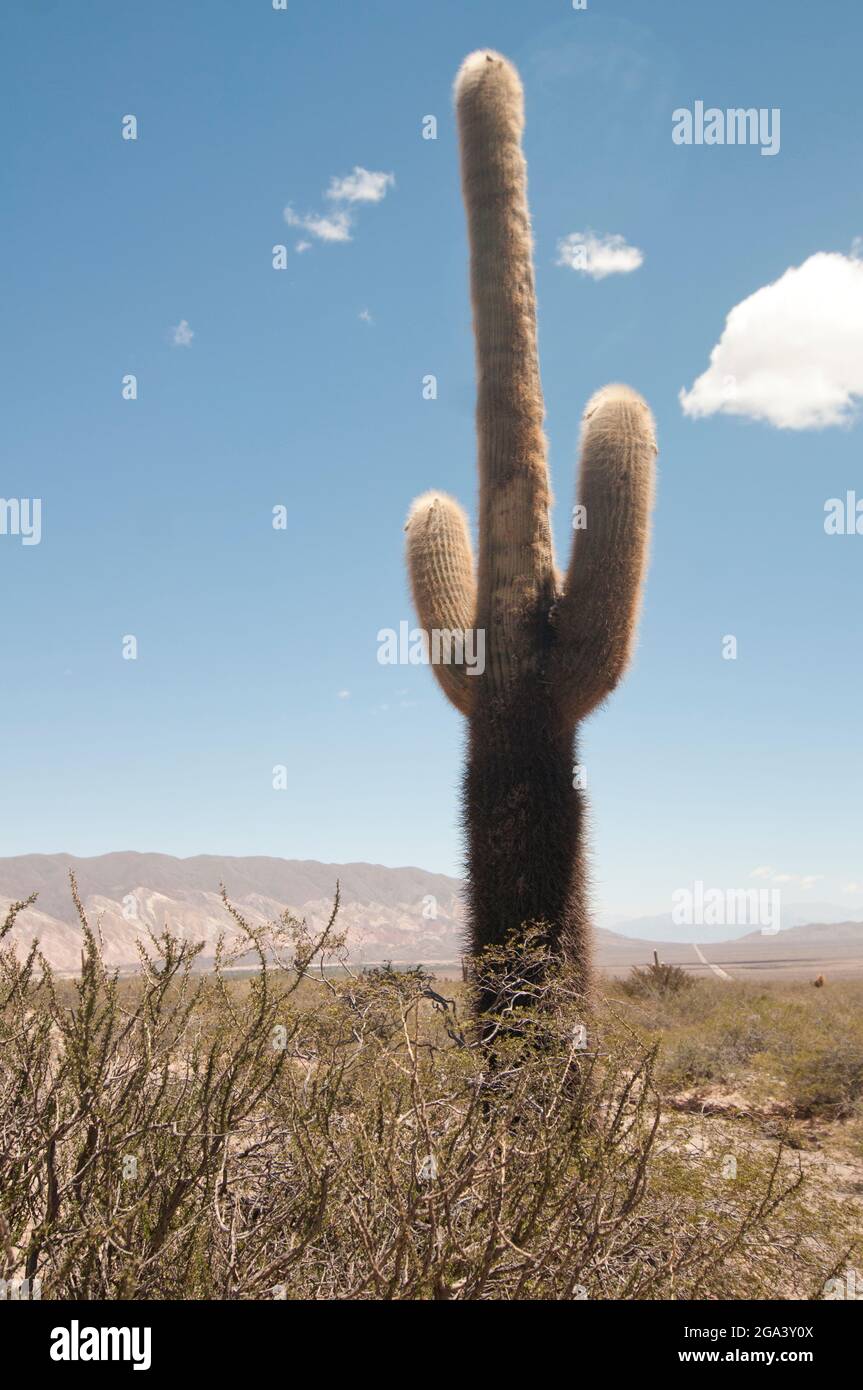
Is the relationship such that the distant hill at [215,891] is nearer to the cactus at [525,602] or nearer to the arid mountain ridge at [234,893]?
the arid mountain ridge at [234,893]

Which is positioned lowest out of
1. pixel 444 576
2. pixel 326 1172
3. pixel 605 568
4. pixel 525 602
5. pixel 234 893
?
pixel 234 893

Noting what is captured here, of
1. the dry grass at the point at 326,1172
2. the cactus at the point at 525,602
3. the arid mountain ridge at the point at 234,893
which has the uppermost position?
the cactus at the point at 525,602

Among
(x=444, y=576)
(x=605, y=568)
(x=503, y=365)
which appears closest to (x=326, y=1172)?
(x=605, y=568)

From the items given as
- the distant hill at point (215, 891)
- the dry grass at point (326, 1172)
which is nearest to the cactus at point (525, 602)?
the dry grass at point (326, 1172)

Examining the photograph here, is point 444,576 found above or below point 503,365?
below

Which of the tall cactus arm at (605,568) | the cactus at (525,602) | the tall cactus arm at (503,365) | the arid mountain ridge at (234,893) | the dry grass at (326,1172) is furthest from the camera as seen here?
the arid mountain ridge at (234,893)

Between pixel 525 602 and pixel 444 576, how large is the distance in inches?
41.8

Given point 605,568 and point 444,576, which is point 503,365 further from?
point 605,568

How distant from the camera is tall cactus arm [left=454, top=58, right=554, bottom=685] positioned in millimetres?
7535

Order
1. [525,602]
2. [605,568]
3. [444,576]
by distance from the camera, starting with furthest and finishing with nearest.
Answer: [444,576] → [525,602] → [605,568]

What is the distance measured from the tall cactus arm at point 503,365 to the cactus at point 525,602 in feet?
0.04

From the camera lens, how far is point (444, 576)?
8203 mm

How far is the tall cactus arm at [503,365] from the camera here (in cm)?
754
